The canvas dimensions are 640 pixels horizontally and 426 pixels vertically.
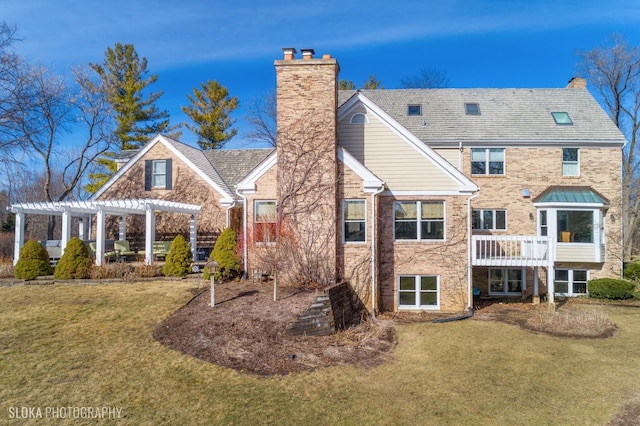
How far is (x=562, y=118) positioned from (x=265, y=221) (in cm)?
1607

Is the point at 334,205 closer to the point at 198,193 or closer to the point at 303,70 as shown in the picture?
the point at 303,70

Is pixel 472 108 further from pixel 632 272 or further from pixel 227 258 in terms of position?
pixel 227 258

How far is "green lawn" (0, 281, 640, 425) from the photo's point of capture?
19.1ft

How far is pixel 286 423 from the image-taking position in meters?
5.52

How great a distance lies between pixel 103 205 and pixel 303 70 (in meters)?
9.44

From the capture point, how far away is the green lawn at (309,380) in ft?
19.1

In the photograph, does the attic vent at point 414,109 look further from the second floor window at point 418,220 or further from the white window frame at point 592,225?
the second floor window at point 418,220

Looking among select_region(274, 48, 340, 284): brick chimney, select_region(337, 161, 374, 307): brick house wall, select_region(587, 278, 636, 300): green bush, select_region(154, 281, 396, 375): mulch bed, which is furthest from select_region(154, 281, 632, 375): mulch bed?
select_region(587, 278, 636, 300): green bush

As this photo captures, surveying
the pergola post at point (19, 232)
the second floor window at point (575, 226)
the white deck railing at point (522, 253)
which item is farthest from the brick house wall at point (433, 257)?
the pergola post at point (19, 232)

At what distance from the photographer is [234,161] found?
69.2ft

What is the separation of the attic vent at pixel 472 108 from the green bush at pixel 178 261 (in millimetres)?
15228

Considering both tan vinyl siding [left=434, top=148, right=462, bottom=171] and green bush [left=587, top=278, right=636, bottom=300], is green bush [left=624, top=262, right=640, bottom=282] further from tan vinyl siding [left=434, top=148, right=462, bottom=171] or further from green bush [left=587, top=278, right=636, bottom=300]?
tan vinyl siding [left=434, top=148, right=462, bottom=171]

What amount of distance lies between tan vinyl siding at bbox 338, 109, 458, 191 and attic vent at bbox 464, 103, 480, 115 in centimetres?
836

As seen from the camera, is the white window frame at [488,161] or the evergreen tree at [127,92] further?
the evergreen tree at [127,92]
